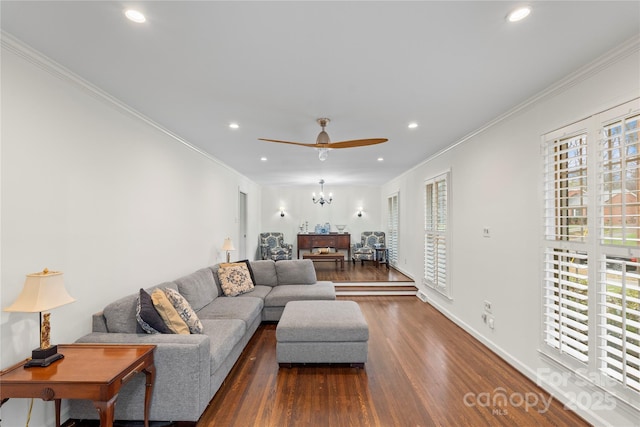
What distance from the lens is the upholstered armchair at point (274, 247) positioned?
28.9 ft

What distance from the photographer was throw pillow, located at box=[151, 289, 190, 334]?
100 inches

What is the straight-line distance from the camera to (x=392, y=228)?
8.44 metres

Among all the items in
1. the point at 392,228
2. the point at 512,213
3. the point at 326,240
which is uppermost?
the point at 512,213

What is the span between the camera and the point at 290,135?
3959 mm

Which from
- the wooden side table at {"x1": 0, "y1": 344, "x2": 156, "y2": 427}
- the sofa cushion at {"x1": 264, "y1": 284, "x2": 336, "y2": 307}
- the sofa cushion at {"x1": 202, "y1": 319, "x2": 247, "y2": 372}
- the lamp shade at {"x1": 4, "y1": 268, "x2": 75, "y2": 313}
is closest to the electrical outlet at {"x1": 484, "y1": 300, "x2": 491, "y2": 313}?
the sofa cushion at {"x1": 264, "y1": 284, "x2": 336, "y2": 307}

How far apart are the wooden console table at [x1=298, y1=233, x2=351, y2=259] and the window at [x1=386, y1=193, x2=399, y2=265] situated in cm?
131

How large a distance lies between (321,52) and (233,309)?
2939 millimetres

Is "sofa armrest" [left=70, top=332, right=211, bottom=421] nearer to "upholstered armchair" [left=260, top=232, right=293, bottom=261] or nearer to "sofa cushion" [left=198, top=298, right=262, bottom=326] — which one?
"sofa cushion" [left=198, top=298, right=262, bottom=326]

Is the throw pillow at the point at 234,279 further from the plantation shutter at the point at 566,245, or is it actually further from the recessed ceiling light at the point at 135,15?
the plantation shutter at the point at 566,245

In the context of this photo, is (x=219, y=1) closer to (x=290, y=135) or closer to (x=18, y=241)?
(x=18, y=241)

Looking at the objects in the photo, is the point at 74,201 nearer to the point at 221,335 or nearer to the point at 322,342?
the point at 221,335

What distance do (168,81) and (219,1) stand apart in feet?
3.69

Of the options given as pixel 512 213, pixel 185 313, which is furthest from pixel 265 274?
pixel 512 213

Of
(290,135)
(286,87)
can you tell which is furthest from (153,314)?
(290,135)
